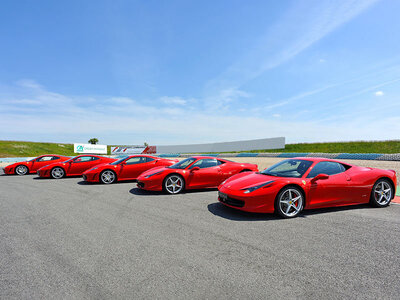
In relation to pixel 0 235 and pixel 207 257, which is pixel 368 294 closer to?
pixel 207 257

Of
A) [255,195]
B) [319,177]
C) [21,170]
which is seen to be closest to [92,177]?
[21,170]

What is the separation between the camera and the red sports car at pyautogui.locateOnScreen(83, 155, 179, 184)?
30.8 ft

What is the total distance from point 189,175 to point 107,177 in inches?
161

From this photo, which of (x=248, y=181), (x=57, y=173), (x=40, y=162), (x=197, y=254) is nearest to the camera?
(x=197, y=254)

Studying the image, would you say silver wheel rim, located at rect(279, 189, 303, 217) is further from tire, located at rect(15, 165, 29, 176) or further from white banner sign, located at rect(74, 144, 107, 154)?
white banner sign, located at rect(74, 144, 107, 154)

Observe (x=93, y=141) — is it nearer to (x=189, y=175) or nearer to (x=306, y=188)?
(x=189, y=175)

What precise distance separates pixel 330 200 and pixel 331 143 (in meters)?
24.7

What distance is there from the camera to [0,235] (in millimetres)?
3732

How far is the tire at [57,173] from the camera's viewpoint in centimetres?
1145

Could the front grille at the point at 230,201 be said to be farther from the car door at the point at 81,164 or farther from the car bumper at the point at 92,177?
the car door at the point at 81,164

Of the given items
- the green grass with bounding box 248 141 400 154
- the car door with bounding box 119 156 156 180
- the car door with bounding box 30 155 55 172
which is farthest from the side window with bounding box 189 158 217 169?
the green grass with bounding box 248 141 400 154

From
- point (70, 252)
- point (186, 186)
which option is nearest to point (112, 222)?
point (70, 252)

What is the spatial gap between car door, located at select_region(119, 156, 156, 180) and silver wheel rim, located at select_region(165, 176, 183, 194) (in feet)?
10.6

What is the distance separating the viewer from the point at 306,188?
4.80m
